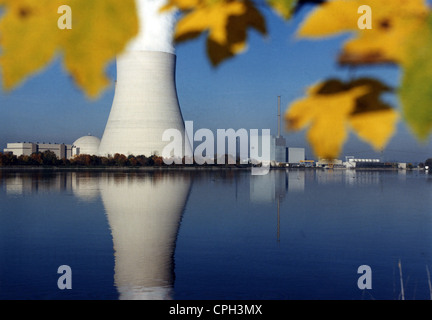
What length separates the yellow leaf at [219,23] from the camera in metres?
0.19

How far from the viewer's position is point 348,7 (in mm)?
177

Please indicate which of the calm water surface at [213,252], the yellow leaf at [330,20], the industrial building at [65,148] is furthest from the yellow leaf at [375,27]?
the industrial building at [65,148]

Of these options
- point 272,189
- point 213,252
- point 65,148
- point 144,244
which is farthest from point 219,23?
point 65,148

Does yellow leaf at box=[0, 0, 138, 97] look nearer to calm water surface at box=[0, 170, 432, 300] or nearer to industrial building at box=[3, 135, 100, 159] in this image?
calm water surface at box=[0, 170, 432, 300]

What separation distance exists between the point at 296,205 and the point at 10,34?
940 centimetres

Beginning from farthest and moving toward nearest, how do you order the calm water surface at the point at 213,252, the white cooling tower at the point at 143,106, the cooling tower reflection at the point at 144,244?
the white cooling tower at the point at 143,106
the cooling tower reflection at the point at 144,244
the calm water surface at the point at 213,252

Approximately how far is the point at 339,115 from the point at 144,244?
5523mm

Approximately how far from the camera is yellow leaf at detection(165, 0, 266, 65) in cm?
19

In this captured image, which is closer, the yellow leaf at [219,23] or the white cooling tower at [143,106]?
the yellow leaf at [219,23]

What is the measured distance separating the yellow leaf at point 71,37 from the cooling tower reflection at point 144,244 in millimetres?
3226

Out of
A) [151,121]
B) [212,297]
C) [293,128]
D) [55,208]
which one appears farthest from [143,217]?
[151,121]

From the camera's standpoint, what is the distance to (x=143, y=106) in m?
19.3

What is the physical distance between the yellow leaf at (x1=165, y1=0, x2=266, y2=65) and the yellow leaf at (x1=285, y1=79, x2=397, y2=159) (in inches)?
1.7

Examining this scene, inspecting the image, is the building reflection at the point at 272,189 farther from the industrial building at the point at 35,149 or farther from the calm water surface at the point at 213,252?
the industrial building at the point at 35,149
